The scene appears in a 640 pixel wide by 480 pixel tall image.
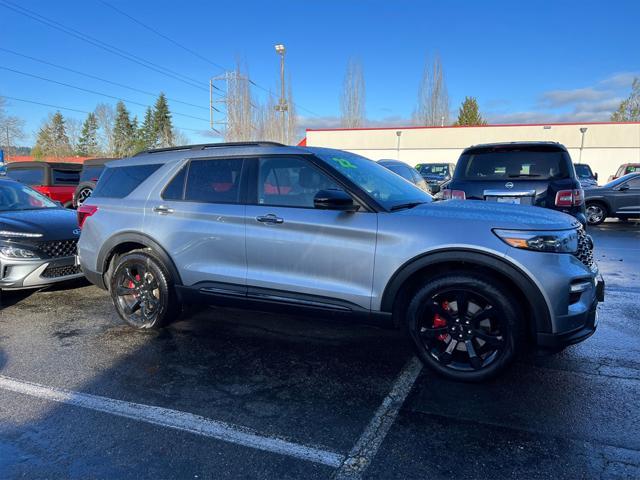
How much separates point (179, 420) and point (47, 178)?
1184cm

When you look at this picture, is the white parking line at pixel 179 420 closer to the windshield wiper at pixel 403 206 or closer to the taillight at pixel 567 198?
the windshield wiper at pixel 403 206

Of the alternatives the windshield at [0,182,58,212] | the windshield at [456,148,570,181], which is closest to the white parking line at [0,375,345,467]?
the windshield at [0,182,58,212]

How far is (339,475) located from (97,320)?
3.57 m

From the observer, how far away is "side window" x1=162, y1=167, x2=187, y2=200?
441 cm

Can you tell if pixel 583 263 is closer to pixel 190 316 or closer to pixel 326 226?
pixel 326 226

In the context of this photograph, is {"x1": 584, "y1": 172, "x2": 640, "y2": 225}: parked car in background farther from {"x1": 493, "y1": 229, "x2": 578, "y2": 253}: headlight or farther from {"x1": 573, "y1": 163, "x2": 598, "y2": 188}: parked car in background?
{"x1": 493, "y1": 229, "x2": 578, "y2": 253}: headlight

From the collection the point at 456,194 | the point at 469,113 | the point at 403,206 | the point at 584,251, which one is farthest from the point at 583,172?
the point at 469,113

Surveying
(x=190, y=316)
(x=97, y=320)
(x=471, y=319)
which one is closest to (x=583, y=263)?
(x=471, y=319)

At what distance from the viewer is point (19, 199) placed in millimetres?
6590

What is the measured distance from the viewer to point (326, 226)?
3637mm

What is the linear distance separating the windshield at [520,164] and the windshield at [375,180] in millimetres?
2186

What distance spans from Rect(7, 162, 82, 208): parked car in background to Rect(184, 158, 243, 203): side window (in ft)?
32.2

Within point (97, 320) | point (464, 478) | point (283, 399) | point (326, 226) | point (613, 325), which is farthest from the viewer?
point (97, 320)

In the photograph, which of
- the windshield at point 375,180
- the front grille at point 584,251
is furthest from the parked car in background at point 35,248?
the front grille at point 584,251
